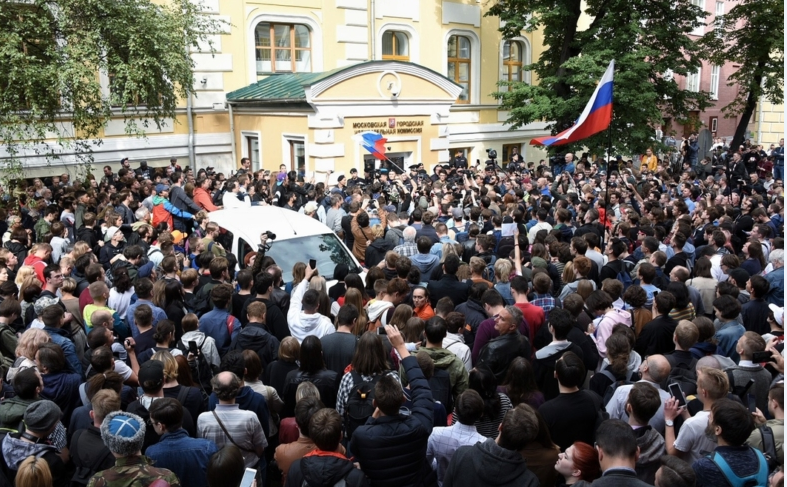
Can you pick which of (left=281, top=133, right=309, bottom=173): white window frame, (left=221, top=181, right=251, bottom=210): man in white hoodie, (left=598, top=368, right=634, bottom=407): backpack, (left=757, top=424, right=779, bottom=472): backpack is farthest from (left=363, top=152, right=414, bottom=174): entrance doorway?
(left=757, top=424, right=779, bottom=472): backpack

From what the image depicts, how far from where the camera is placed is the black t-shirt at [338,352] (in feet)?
19.4

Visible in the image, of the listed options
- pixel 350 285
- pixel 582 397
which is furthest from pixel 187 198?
pixel 582 397

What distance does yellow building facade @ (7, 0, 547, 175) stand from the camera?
19.1m

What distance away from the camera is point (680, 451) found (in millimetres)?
4328

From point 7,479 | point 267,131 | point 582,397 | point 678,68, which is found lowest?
point 7,479

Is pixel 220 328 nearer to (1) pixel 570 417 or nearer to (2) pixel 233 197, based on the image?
(1) pixel 570 417

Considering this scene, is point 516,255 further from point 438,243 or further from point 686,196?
point 686,196

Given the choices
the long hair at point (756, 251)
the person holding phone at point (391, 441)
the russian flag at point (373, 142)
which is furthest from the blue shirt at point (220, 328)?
the russian flag at point (373, 142)

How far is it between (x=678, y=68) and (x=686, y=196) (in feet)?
34.7

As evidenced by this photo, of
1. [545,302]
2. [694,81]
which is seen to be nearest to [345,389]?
[545,302]

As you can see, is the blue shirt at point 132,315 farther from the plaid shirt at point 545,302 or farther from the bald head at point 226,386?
the plaid shirt at point 545,302

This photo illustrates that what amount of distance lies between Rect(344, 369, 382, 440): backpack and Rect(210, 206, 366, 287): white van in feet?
14.0

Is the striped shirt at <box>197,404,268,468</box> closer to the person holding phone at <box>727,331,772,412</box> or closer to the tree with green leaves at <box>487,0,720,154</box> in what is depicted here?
the person holding phone at <box>727,331,772,412</box>

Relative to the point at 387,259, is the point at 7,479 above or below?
below
